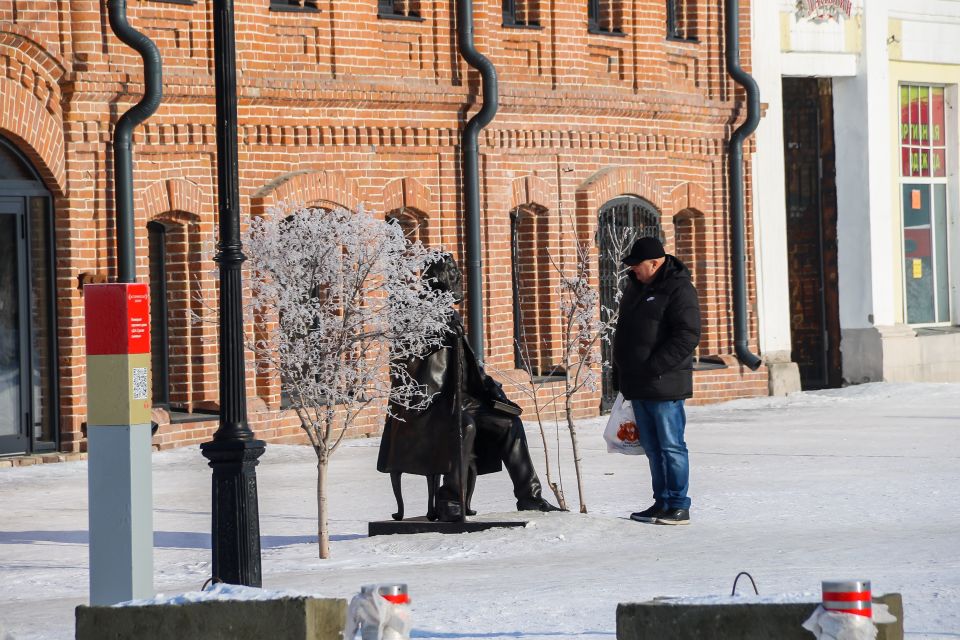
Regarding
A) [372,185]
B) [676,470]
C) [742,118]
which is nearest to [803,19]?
[742,118]

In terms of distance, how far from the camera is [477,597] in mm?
8992

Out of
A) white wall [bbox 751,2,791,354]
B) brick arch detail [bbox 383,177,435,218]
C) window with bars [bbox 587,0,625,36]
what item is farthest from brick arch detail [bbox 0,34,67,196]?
white wall [bbox 751,2,791,354]

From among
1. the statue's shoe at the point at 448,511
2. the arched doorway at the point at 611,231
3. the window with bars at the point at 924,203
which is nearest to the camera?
the statue's shoe at the point at 448,511

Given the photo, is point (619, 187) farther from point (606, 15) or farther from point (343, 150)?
point (343, 150)

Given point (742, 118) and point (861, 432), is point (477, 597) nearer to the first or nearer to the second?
point (861, 432)

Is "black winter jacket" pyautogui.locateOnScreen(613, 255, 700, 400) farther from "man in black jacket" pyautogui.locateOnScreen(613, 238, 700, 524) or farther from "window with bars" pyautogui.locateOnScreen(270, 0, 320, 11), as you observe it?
"window with bars" pyautogui.locateOnScreen(270, 0, 320, 11)

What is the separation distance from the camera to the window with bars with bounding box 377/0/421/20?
20659 millimetres

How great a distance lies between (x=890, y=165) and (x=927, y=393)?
12.3 feet

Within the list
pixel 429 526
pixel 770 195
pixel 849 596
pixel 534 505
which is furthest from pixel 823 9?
pixel 849 596

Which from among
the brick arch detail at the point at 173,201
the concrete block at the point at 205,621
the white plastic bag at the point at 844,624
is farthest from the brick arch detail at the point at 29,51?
the white plastic bag at the point at 844,624

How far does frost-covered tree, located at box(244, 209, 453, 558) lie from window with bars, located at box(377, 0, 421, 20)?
367 inches

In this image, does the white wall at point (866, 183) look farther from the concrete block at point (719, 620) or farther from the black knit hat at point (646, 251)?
the concrete block at point (719, 620)

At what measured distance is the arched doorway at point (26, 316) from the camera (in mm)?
17406

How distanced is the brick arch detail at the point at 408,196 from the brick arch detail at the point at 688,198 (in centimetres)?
406
